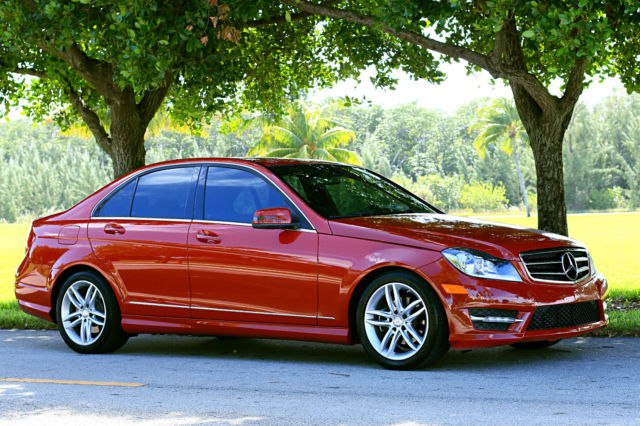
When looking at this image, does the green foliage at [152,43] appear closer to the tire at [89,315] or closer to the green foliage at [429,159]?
the tire at [89,315]

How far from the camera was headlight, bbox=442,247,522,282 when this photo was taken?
696cm

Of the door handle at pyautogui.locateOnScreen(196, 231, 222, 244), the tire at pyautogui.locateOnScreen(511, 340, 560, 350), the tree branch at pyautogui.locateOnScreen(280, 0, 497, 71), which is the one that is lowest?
the tire at pyautogui.locateOnScreen(511, 340, 560, 350)

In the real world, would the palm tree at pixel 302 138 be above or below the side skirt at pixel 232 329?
above

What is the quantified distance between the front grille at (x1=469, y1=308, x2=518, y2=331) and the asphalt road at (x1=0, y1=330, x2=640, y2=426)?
14.5 inches

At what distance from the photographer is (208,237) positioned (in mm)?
8078

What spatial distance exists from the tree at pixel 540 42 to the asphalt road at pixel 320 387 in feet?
10.5

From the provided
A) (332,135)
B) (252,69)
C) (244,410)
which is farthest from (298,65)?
(332,135)

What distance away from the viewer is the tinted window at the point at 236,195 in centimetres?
799

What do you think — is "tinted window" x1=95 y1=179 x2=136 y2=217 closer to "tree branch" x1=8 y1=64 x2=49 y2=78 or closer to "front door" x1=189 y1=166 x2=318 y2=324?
"front door" x1=189 y1=166 x2=318 y2=324

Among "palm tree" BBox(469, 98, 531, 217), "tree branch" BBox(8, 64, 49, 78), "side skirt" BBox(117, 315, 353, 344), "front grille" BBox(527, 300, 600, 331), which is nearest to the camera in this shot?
"front grille" BBox(527, 300, 600, 331)

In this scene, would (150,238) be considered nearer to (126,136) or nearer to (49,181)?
(126,136)

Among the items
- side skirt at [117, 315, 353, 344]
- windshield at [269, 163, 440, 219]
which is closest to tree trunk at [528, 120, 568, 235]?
windshield at [269, 163, 440, 219]

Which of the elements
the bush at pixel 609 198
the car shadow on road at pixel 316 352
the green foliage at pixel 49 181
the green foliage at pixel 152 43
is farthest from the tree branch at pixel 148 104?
the green foliage at pixel 49 181

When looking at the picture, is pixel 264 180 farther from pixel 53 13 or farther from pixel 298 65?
pixel 298 65
